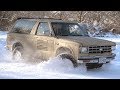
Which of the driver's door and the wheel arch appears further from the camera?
the driver's door

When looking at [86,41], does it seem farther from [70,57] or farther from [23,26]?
[23,26]

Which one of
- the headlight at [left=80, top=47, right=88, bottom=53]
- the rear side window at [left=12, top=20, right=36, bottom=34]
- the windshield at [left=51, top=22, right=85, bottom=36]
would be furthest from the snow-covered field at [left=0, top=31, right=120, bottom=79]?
the rear side window at [left=12, top=20, right=36, bottom=34]

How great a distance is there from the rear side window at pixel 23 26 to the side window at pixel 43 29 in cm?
34

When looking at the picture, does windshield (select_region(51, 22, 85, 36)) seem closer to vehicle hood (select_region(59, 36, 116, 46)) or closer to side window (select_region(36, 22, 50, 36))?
side window (select_region(36, 22, 50, 36))

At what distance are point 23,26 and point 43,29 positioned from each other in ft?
3.19

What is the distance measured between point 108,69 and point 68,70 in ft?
4.73

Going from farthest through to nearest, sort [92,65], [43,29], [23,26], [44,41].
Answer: [23,26]
[43,29]
[44,41]
[92,65]

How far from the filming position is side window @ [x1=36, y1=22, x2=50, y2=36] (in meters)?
8.42

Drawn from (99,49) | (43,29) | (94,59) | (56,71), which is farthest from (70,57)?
(43,29)

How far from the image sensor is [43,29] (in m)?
8.62
